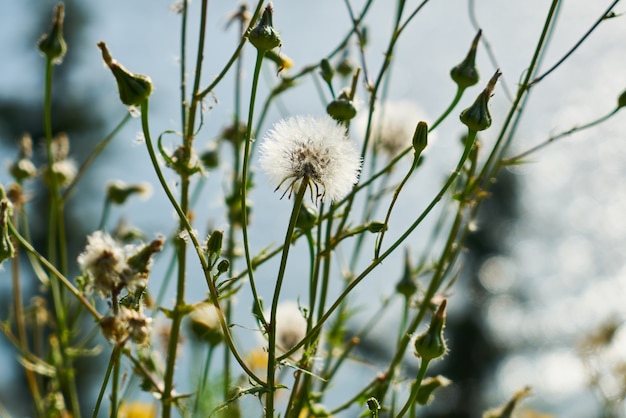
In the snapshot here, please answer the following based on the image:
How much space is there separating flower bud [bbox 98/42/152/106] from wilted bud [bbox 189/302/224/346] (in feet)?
0.83

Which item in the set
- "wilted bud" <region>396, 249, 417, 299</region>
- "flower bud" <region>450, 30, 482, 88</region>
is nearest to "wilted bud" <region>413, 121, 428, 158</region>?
"flower bud" <region>450, 30, 482, 88</region>

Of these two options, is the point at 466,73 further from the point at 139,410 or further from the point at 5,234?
the point at 139,410

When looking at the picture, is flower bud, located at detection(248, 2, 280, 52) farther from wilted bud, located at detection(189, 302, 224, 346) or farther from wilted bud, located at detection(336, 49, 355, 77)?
wilted bud, located at detection(336, 49, 355, 77)

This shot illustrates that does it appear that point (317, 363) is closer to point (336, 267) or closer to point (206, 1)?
point (336, 267)

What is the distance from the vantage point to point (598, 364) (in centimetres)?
130

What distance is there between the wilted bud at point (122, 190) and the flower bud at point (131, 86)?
459 mm

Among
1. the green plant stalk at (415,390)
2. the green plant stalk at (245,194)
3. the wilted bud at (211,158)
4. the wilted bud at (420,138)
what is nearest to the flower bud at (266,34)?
the green plant stalk at (245,194)

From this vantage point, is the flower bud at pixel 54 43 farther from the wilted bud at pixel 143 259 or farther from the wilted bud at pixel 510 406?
the wilted bud at pixel 510 406

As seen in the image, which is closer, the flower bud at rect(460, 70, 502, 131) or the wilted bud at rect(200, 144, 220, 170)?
the flower bud at rect(460, 70, 502, 131)

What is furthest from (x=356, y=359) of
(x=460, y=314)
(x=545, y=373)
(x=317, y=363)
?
(x=460, y=314)

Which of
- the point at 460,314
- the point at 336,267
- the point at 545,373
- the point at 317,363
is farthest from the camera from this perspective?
the point at 460,314

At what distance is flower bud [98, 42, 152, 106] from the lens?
1.70ft

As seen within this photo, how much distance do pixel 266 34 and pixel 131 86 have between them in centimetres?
9

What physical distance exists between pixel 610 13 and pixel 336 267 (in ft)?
1.08
